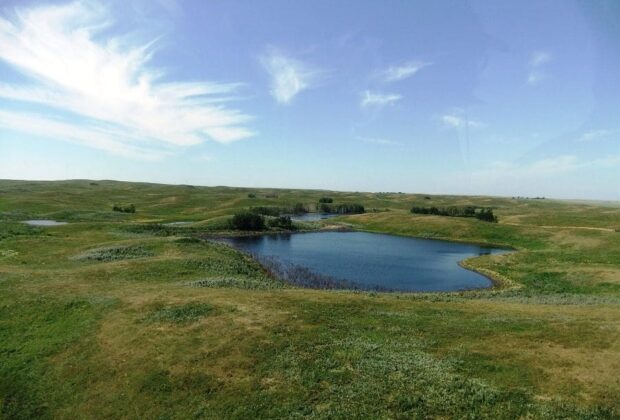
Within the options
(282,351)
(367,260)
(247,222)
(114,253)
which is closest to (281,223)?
(247,222)

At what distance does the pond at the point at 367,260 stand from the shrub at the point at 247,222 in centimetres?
998

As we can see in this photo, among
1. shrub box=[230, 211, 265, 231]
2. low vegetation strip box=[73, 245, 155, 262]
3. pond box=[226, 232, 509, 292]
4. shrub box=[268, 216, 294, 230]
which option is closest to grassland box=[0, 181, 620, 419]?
low vegetation strip box=[73, 245, 155, 262]

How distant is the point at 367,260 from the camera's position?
74.6 m

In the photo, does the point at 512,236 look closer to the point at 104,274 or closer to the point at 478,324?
the point at 478,324

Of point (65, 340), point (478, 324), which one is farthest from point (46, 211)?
point (478, 324)

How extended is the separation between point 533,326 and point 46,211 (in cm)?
14812

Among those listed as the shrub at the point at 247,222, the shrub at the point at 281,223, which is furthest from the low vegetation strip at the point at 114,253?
the shrub at the point at 281,223

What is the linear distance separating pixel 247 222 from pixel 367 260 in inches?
2100

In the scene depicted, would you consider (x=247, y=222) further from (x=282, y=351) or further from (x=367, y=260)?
(x=282, y=351)

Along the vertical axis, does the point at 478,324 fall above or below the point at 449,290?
above

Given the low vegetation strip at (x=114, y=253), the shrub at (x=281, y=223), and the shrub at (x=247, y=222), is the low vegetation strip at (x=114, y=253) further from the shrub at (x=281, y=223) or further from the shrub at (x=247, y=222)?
the shrub at (x=281, y=223)

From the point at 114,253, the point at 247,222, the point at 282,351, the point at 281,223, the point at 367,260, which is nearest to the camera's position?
the point at 282,351

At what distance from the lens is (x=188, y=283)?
4141 centimetres

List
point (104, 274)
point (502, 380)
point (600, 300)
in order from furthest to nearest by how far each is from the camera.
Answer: point (104, 274)
point (600, 300)
point (502, 380)
